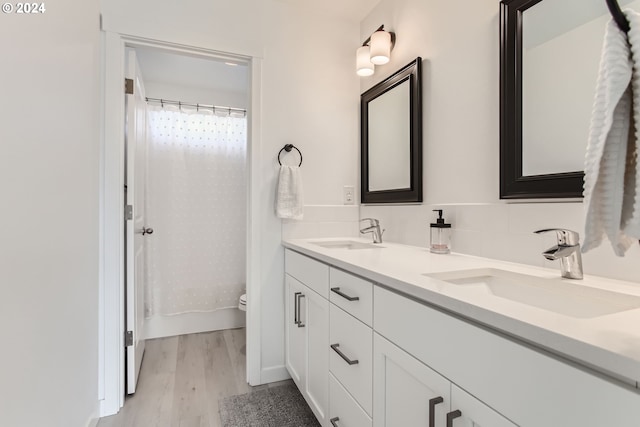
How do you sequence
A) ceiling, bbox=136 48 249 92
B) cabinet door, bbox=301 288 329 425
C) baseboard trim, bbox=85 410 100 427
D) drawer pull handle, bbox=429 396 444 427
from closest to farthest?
drawer pull handle, bbox=429 396 444 427
cabinet door, bbox=301 288 329 425
baseboard trim, bbox=85 410 100 427
ceiling, bbox=136 48 249 92

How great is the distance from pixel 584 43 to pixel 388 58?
1052 millimetres

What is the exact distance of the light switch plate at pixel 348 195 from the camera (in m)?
2.17

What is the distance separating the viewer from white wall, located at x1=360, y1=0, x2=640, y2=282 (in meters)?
1.12

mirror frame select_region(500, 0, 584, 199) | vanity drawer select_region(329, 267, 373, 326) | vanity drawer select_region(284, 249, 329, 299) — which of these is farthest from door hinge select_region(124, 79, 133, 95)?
mirror frame select_region(500, 0, 584, 199)

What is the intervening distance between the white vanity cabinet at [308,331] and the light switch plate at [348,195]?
0.55 meters

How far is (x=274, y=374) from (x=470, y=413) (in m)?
1.55

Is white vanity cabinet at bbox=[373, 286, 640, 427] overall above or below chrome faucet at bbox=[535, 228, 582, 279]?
below

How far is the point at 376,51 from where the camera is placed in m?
1.84

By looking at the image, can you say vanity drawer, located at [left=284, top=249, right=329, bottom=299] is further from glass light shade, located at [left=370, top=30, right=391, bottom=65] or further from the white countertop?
glass light shade, located at [left=370, top=30, right=391, bottom=65]

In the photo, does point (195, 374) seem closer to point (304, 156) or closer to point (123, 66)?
point (304, 156)

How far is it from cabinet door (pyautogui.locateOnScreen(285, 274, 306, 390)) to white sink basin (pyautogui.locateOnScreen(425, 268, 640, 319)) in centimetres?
Answer: 87

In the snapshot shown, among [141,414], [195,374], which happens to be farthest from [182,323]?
[141,414]

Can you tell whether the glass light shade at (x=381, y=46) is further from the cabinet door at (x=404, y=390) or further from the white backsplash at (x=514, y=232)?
the cabinet door at (x=404, y=390)

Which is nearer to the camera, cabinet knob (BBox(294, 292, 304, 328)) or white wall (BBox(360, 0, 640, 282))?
white wall (BBox(360, 0, 640, 282))
